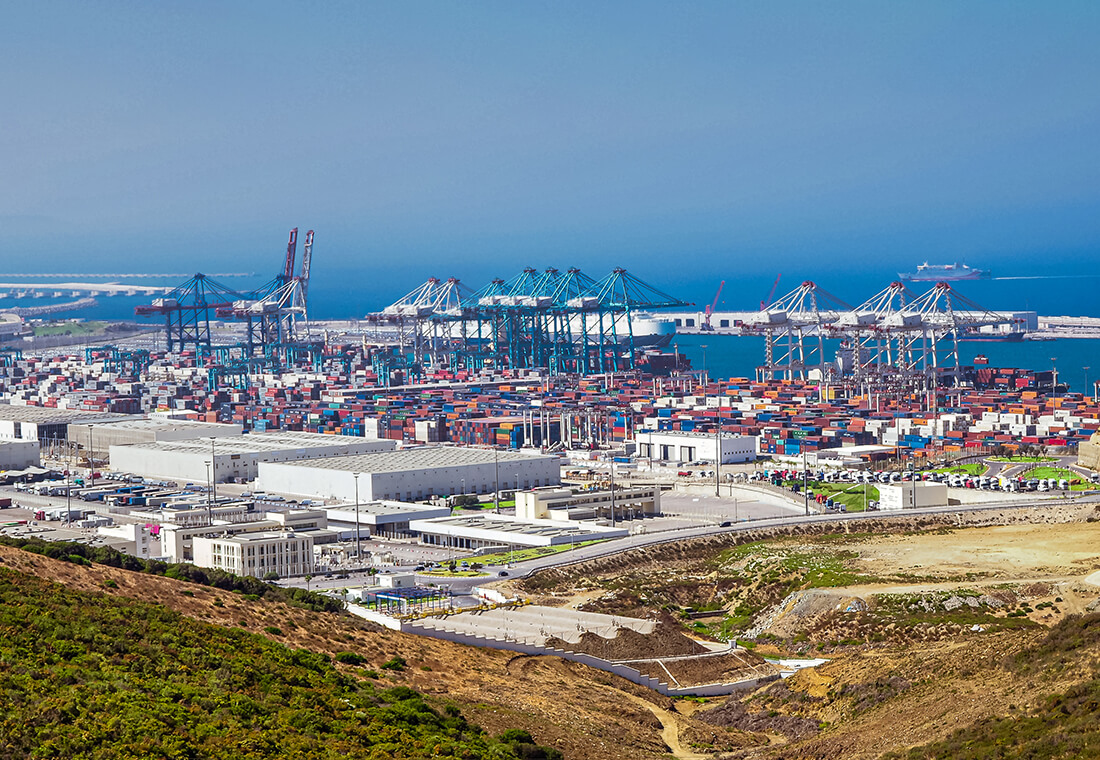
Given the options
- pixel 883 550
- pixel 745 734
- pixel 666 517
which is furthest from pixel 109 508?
pixel 745 734

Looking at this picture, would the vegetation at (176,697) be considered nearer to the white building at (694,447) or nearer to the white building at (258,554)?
the white building at (258,554)

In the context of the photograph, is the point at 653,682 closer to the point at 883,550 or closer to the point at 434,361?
the point at 883,550

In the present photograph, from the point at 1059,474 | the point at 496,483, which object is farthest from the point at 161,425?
the point at 1059,474

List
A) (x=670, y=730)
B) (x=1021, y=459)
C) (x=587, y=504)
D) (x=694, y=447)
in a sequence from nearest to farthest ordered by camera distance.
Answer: (x=670, y=730) → (x=587, y=504) → (x=1021, y=459) → (x=694, y=447)

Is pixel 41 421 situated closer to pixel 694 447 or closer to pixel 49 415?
pixel 49 415

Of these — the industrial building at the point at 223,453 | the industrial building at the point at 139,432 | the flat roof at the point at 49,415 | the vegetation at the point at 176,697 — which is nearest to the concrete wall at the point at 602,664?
the vegetation at the point at 176,697

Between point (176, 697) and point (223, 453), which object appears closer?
point (176, 697)

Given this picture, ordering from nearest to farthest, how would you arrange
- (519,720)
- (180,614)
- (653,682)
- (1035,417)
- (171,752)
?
(171,752) < (519,720) < (180,614) < (653,682) < (1035,417)
